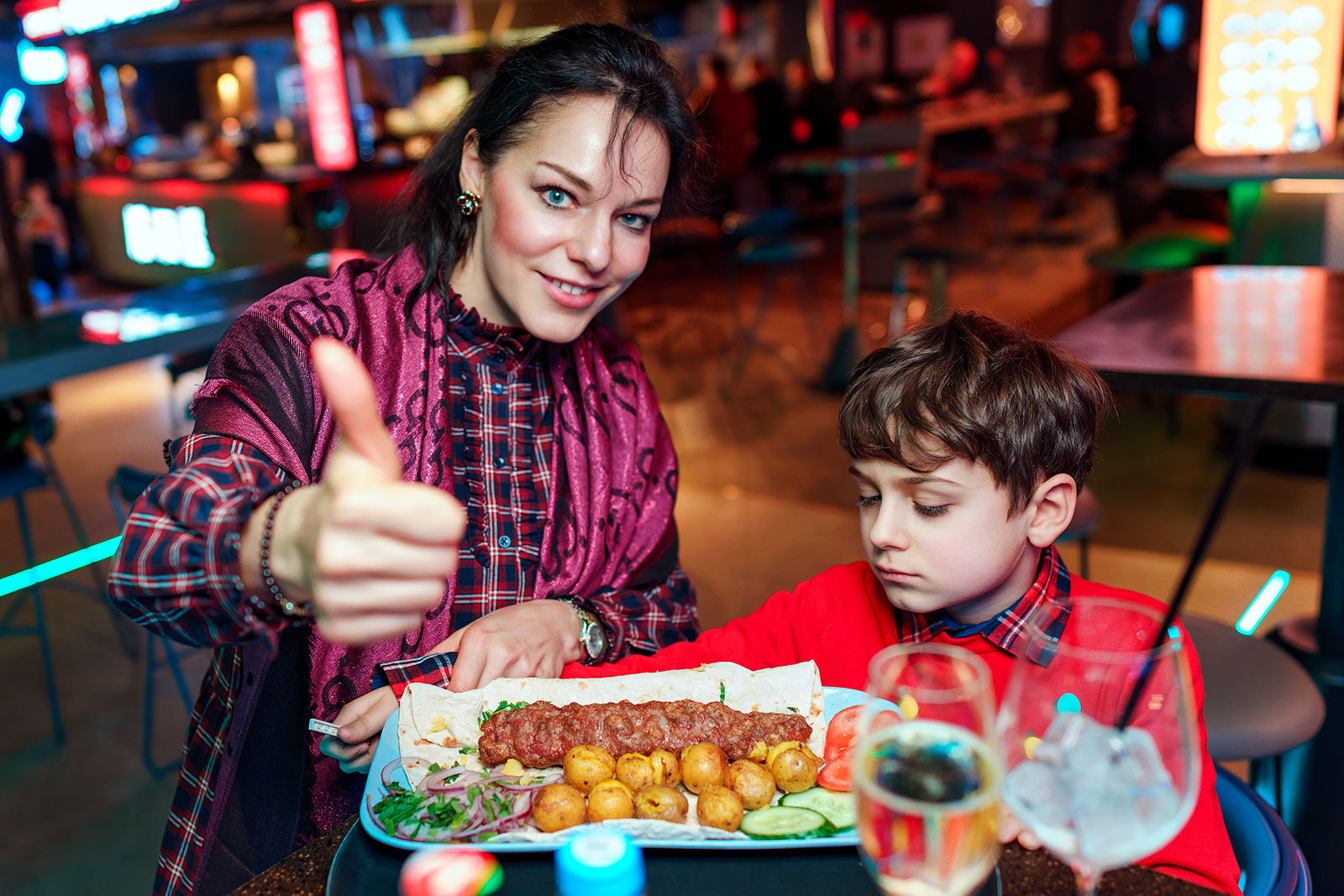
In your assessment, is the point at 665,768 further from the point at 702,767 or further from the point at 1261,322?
the point at 1261,322

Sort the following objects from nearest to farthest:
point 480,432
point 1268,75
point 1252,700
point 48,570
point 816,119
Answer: point 48,570 → point 480,432 → point 1252,700 → point 1268,75 → point 816,119

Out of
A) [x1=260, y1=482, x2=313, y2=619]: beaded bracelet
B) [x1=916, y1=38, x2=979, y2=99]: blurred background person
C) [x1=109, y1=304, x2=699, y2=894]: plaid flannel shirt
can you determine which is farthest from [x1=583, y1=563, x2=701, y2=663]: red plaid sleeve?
[x1=916, y1=38, x2=979, y2=99]: blurred background person

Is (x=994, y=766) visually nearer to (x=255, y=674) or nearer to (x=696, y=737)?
(x=696, y=737)

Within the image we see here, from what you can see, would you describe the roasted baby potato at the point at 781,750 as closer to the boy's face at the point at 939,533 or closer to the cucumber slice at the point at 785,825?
the cucumber slice at the point at 785,825

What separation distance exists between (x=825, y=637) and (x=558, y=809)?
Answer: 0.58 meters

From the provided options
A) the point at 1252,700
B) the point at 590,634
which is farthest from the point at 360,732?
the point at 1252,700

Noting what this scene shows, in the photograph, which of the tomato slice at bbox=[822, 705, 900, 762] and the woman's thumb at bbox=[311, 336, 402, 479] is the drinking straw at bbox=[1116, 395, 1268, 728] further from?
the woman's thumb at bbox=[311, 336, 402, 479]

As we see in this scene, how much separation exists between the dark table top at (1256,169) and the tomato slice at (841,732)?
270 cm

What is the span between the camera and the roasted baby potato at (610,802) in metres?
0.85

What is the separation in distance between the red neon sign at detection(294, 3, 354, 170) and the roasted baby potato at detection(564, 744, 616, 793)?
7198 millimetres

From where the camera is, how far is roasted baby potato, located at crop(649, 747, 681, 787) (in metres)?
0.90

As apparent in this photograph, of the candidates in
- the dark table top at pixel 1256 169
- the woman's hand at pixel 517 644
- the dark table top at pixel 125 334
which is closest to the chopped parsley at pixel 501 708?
the woman's hand at pixel 517 644

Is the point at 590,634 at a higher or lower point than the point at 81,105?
lower

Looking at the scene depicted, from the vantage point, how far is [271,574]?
2.63 feet
